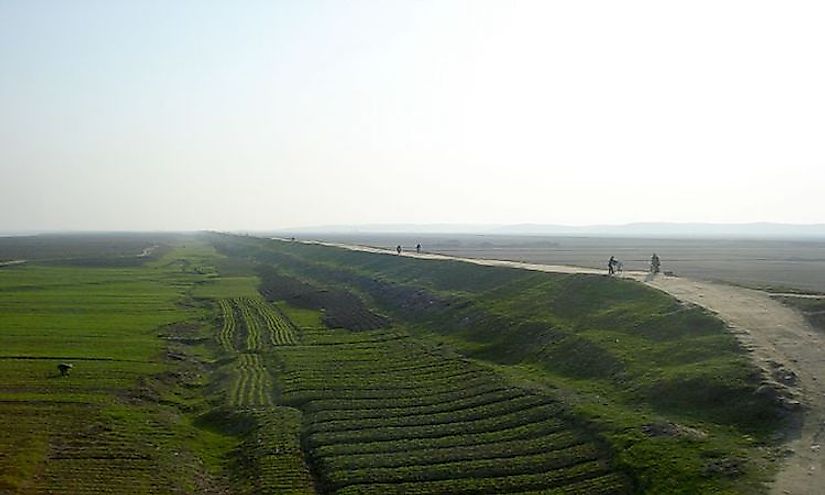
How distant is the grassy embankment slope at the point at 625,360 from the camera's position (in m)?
22.7

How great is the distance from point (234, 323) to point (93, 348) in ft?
48.4

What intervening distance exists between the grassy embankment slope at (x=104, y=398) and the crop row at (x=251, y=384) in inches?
91.9

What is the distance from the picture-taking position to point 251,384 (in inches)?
1495

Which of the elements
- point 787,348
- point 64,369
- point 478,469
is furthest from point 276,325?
point 787,348

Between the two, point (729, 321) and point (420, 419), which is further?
point (729, 321)

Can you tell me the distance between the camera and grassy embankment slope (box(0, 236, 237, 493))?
25.2 meters

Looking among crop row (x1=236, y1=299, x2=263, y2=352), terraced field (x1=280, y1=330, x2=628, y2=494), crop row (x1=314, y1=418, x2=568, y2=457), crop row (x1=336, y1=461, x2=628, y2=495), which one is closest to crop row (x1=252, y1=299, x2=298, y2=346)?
crop row (x1=236, y1=299, x2=263, y2=352)

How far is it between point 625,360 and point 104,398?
2817cm

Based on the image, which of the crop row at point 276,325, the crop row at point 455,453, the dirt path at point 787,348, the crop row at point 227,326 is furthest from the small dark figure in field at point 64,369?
the dirt path at point 787,348

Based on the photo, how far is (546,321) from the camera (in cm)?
4409

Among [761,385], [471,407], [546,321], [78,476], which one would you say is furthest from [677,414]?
[78,476]

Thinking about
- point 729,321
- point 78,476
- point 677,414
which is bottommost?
point 78,476

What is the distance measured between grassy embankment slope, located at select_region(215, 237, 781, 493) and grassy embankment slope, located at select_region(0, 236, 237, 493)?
16660 millimetres

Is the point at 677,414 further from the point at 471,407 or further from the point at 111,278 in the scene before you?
the point at 111,278
